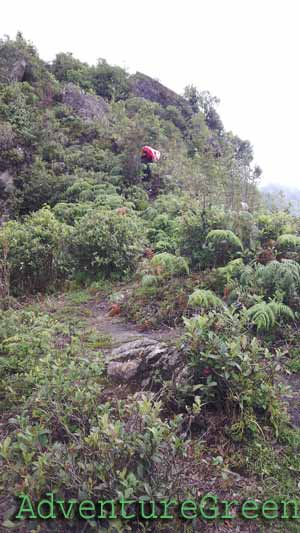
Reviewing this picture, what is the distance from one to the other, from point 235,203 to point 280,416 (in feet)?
18.1

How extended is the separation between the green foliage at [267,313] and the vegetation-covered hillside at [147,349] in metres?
0.02

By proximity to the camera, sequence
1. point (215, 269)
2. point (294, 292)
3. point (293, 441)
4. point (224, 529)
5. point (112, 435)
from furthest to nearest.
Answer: point (215, 269) < point (294, 292) < point (293, 441) < point (224, 529) < point (112, 435)

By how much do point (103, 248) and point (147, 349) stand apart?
388 centimetres

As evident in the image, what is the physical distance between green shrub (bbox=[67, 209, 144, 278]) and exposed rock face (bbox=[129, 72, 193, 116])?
19.6 m

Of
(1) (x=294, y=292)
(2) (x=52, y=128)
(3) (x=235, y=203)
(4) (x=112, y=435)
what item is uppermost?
(2) (x=52, y=128)

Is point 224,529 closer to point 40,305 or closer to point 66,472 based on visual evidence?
point 66,472

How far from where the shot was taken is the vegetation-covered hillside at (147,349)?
2.21 metres

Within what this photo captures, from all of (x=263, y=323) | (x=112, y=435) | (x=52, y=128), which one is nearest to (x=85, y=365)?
(x=112, y=435)

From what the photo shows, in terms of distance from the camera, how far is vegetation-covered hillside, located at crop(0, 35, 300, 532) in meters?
2.21

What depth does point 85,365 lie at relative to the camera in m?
3.36

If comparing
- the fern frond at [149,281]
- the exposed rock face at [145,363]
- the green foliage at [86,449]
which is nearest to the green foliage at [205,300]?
the exposed rock face at [145,363]

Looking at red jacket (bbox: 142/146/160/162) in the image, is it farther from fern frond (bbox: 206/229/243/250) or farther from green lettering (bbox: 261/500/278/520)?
green lettering (bbox: 261/500/278/520)

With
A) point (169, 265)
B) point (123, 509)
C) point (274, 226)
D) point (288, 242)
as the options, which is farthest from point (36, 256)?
point (123, 509)

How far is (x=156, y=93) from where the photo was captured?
26.0m
